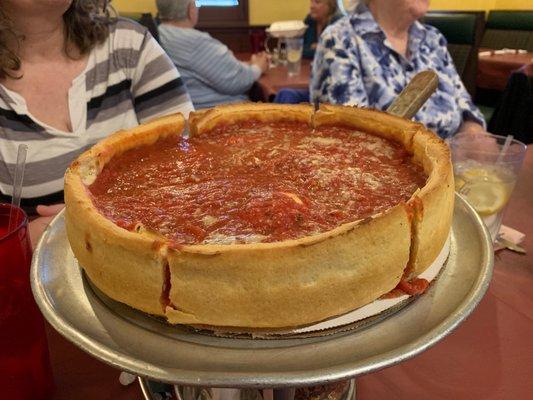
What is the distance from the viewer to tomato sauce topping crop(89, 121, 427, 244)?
622 millimetres

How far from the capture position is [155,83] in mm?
1548

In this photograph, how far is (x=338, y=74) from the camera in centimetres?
191

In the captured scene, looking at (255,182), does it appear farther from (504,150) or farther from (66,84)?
(66,84)

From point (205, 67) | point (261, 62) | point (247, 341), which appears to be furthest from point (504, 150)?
point (261, 62)

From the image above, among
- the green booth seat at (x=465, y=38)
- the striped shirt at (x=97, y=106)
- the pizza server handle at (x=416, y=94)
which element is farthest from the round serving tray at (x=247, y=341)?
the green booth seat at (x=465, y=38)

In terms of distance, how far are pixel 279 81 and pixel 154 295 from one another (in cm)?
266

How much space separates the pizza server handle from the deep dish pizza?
2.1 inches

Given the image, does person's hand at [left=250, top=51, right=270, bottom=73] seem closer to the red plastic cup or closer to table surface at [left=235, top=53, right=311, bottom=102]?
table surface at [left=235, top=53, right=311, bottom=102]

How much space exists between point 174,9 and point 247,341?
2689 mm

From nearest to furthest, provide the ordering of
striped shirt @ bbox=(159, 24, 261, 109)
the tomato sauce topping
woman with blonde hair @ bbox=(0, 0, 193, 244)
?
the tomato sauce topping
woman with blonde hair @ bbox=(0, 0, 193, 244)
striped shirt @ bbox=(159, 24, 261, 109)

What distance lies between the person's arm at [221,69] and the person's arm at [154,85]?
1362 mm

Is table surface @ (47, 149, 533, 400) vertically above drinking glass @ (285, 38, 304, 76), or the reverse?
table surface @ (47, 149, 533, 400)

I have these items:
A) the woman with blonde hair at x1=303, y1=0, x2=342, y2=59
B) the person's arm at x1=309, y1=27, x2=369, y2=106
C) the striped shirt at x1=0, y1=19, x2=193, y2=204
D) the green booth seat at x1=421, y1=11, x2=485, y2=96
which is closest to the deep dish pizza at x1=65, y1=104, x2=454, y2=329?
the striped shirt at x1=0, y1=19, x2=193, y2=204

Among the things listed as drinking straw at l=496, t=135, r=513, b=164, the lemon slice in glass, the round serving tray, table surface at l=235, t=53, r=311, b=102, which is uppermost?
the round serving tray
